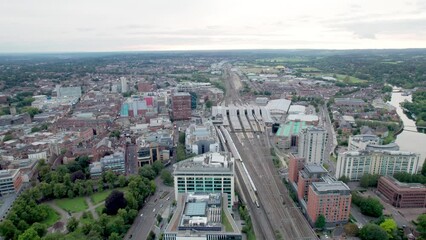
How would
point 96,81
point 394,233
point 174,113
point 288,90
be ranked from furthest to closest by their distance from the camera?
Answer: point 96,81, point 288,90, point 174,113, point 394,233

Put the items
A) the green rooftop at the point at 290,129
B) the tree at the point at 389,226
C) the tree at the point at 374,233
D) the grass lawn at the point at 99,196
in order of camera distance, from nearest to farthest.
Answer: the tree at the point at 374,233, the tree at the point at 389,226, the grass lawn at the point at 99,196, the green rooftop at the point at 290,129

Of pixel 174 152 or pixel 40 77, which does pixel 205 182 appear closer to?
pixel 174 152

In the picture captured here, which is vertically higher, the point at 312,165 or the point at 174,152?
the point at 312,165

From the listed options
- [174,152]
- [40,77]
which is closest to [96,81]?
[40,77]

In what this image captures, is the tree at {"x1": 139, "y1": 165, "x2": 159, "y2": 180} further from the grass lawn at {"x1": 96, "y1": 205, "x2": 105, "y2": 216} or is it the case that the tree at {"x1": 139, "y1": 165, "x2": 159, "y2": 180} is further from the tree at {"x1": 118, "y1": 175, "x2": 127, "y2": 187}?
the grass lawn at {"x1": 96, "y1": 205, "x2": 105, "y2": 216}

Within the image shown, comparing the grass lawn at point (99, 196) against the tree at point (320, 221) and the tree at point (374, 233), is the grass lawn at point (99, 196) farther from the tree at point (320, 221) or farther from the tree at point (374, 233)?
the tree at point (374, 233)

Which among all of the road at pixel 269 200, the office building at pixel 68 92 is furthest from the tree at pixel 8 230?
the office building at pixel 68 92
